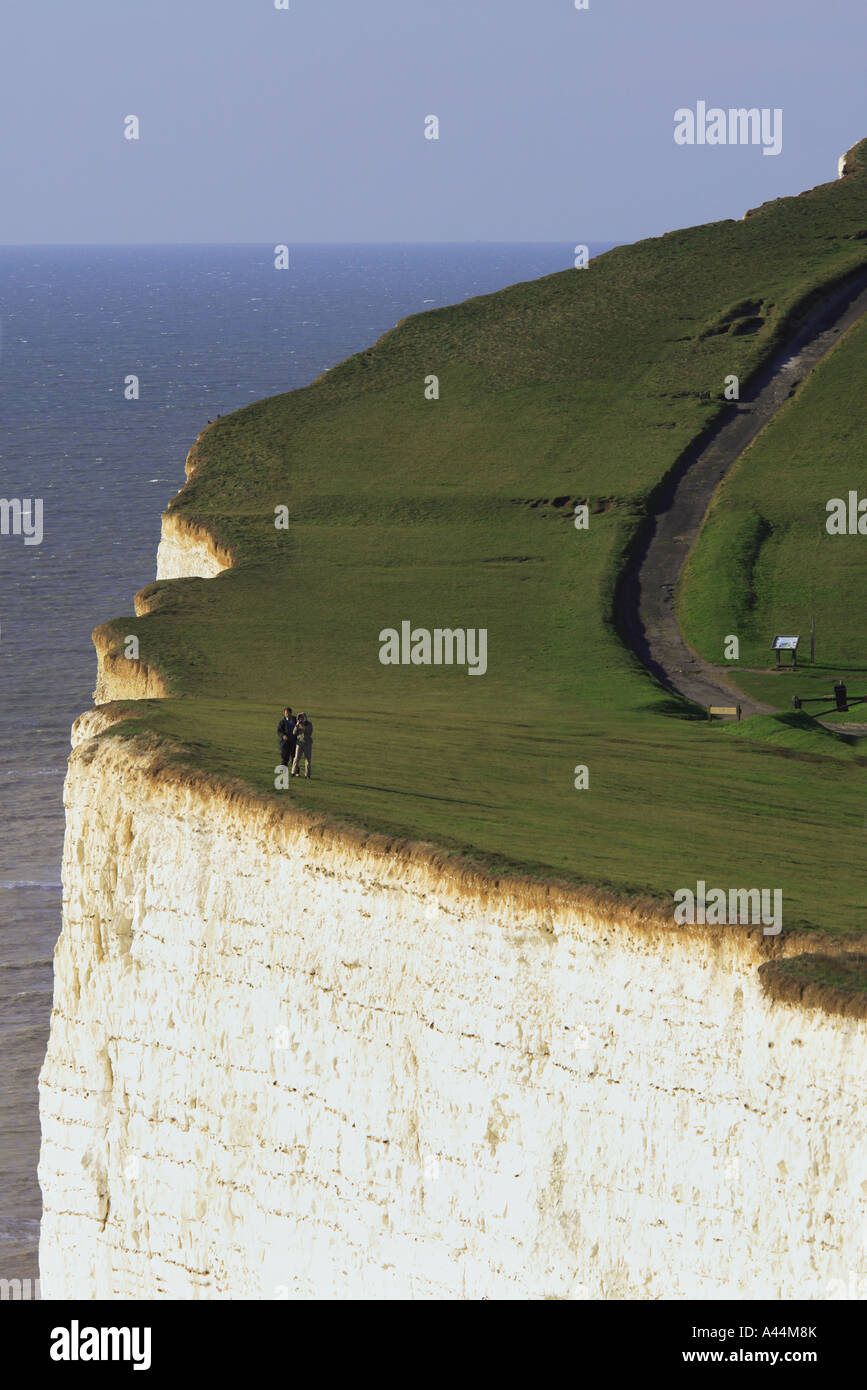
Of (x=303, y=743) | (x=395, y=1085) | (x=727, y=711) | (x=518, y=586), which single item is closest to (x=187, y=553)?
(x=518, y=586)

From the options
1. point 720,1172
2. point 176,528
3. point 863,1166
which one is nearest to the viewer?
point 863,1166

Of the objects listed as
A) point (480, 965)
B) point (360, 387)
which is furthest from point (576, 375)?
point (480, 965)

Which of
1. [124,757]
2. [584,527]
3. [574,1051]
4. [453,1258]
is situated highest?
[584,527]

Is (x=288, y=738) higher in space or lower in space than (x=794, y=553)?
lower

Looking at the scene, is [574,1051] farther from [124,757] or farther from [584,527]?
[584,527]

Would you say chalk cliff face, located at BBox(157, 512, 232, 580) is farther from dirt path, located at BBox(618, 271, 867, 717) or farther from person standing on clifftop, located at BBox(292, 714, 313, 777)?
person standing on clifftop, located at BBox(292, 714, 313, 777)

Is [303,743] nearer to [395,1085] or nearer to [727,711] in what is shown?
[395,1085]

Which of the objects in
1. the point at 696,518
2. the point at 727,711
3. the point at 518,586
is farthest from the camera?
the point at 696,518

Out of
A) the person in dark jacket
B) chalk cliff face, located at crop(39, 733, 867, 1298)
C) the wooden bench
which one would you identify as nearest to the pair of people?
the person in dark jacket
